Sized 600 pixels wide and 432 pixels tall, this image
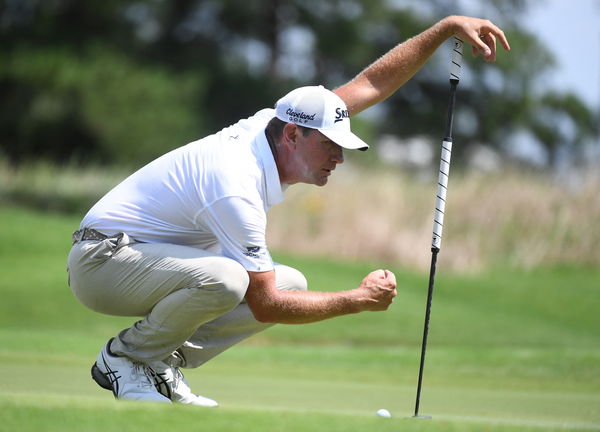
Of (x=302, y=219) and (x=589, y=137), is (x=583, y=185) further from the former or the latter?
(x=589, y=137)

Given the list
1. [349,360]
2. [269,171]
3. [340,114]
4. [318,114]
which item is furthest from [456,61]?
[349,360]

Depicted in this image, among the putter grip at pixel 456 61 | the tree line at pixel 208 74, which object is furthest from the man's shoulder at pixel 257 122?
the tree line at pixel 208 74

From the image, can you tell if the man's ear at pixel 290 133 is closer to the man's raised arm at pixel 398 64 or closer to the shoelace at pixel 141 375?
the man's raised arm at pixel 398 64

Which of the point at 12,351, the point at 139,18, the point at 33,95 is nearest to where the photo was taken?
the point at 12,351

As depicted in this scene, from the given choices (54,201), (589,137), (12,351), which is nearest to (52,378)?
(12,351)

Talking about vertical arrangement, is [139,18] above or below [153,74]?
above

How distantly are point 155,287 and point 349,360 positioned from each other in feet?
14.7

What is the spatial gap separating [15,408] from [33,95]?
91.9 feet

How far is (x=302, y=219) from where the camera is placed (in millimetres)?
16344

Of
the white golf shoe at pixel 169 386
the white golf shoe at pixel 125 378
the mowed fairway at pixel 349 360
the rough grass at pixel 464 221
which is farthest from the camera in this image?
the rough grass at pixel 464 221

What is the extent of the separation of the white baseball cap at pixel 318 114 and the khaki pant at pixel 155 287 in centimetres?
62

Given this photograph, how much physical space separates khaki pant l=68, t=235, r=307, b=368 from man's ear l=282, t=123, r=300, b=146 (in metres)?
0.53

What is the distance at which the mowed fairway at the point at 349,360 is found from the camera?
129 inches

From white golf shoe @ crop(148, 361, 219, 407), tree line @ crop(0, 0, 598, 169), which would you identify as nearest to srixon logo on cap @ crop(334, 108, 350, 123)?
white golf shoe @ crop(148, 361, 219, 407)
